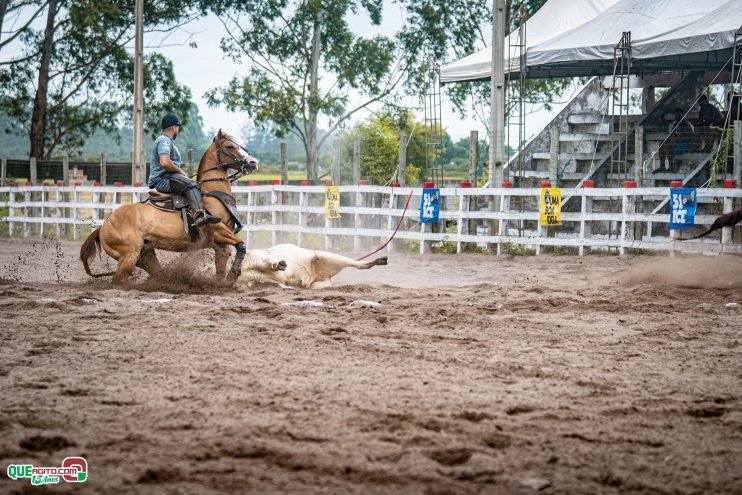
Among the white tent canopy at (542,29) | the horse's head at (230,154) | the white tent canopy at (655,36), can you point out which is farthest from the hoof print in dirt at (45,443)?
the white tent canopy at (542,29)

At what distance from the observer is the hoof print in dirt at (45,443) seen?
4.38 meters

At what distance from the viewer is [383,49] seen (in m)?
33.7

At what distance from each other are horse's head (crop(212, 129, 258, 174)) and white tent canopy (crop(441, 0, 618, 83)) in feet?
36.0

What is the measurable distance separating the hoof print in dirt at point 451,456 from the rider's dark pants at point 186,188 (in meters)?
7.13

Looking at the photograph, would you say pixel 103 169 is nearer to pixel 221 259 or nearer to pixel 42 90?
pixel 42 90

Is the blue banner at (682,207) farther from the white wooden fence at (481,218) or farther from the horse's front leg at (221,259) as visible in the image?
the horse's front leg at (221,259)

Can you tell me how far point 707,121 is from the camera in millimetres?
21516

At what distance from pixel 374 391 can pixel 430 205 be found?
12569mm

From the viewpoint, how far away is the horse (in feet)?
35.7

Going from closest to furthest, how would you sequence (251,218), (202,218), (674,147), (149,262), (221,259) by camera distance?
1. (202,218)
2. (221,259)
3. (149,262)
4. (251,218)
5. (674,147)

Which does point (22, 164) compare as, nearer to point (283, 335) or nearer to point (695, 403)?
point (283, 335)

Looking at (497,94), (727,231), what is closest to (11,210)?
(497,94)

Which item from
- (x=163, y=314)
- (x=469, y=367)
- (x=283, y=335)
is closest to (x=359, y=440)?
(x=469, y=367)

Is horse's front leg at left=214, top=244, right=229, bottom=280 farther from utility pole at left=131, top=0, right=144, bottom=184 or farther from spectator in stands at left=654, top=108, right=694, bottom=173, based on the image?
spectator in stands at left=654, top=108, right=694, bottom=173
